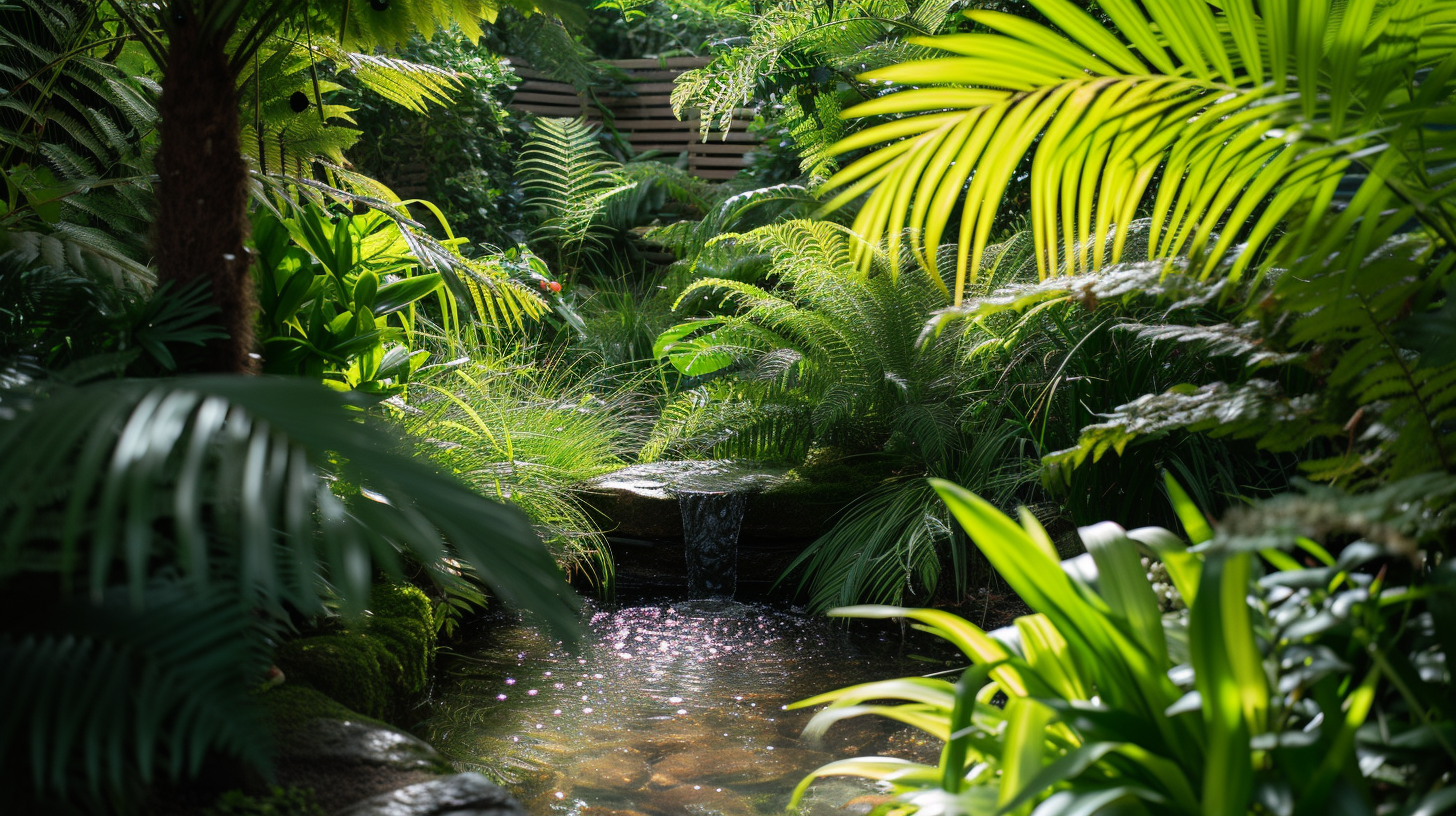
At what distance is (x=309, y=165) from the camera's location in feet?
10.3

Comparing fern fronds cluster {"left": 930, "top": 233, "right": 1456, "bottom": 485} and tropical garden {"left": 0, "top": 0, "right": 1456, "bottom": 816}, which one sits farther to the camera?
fern fronds cluster {"left": 930, "top": 233, "right": 1456, "bottom": 485}

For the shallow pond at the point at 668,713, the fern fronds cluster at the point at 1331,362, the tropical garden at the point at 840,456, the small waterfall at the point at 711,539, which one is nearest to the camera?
the tropical garden at the point at 840,456

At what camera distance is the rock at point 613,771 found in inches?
77.8

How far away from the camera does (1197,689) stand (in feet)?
3.31

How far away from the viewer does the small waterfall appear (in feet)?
11.8

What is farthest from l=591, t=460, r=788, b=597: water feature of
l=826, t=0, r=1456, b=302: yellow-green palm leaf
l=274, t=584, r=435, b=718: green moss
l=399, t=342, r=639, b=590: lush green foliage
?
l=826, t=0, r=1456, b=302: yellow-green palm leaf

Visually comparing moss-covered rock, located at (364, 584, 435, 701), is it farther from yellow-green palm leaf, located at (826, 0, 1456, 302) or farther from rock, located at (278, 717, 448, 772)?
yellow-green palm leaf, located at (826, 0, 1456, 302)

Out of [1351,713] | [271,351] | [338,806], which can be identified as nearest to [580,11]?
[271,351]

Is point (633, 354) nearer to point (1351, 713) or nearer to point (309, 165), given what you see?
point (309, 165)

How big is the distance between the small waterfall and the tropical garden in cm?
12

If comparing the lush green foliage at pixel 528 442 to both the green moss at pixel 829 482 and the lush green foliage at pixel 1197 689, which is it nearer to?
the green moss at pixel 829 482

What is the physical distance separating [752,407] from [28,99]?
107 inches

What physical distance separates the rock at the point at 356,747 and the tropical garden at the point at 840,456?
0.9 inches

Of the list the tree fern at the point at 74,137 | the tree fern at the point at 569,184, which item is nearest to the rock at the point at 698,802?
the tree fern at the point at 74,137
